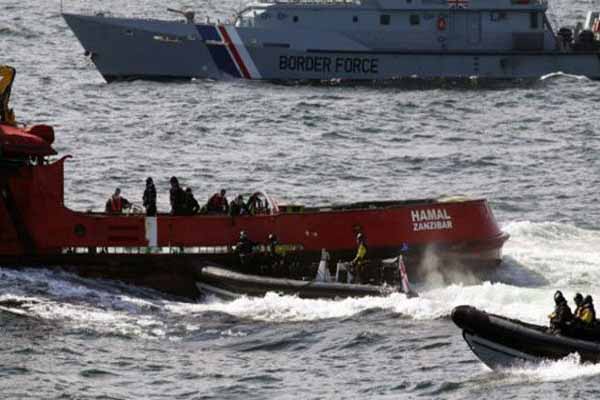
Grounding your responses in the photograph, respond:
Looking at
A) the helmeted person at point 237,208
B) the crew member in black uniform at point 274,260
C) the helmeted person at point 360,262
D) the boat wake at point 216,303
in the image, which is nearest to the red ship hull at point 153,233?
the helmeted person at point 237,208

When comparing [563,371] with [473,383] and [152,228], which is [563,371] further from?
[152,228]

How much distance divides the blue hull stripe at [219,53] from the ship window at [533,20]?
1194 centimetres

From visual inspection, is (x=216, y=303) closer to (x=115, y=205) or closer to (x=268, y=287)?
(x=268, y=287)

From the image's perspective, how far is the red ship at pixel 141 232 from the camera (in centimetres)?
3816

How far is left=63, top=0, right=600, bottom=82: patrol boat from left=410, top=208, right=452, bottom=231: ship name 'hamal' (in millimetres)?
35057

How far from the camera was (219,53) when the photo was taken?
245 ft

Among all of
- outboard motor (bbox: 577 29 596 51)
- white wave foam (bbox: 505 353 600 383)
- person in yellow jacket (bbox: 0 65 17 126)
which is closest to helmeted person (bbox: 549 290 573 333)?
white wave foam (bbox: 505 353 600 383)

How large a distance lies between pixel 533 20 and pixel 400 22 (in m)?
5.53

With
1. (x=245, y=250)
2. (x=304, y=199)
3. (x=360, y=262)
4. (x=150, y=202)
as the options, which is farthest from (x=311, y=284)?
(x=304, y=199)

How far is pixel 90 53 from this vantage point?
75312 mm

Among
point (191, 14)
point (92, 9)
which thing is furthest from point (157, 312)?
point (92, 9)

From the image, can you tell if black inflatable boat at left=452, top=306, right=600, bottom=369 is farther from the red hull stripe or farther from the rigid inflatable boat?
the red hull stripe

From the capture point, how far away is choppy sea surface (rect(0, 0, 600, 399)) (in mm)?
32219

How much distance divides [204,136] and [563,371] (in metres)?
30.3
